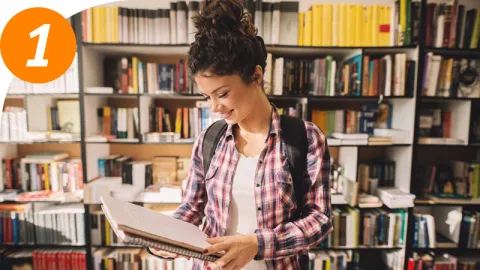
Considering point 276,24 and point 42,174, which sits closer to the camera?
point 276,24

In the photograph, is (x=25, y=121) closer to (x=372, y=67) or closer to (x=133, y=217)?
(x=133, y=217)

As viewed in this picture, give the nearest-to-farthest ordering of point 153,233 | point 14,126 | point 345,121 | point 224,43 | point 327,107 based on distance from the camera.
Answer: point 153,233 < point 224,43 < point 14,126 < point 345,121 < point 327,107

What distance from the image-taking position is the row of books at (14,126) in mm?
2068

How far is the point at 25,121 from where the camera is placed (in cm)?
209

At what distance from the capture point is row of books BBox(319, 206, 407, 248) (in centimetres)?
211

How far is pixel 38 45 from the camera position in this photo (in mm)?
1813

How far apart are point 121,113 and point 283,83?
4.09 feet

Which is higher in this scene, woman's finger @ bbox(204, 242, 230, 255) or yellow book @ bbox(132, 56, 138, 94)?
yellow book @ bbox(132, 56, 138, 94)

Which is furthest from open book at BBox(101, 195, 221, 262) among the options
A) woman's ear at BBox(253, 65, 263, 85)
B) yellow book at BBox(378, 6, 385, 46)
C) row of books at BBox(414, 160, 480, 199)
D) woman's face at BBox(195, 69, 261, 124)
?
row of books at BBox(414, 160, 480, 199)

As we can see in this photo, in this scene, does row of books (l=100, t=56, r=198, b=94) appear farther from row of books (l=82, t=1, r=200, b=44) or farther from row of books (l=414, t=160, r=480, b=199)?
row of books (l=414, t=160, r=480, b=199)

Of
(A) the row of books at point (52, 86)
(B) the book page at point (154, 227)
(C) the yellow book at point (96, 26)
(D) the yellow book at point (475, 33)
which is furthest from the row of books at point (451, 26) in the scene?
(A) the row of books at point (52, 86)

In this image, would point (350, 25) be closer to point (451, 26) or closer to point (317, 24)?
point (317, 24)

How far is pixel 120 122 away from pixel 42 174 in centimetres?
75

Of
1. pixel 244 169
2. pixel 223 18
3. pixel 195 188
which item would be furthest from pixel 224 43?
pixel 195 188
